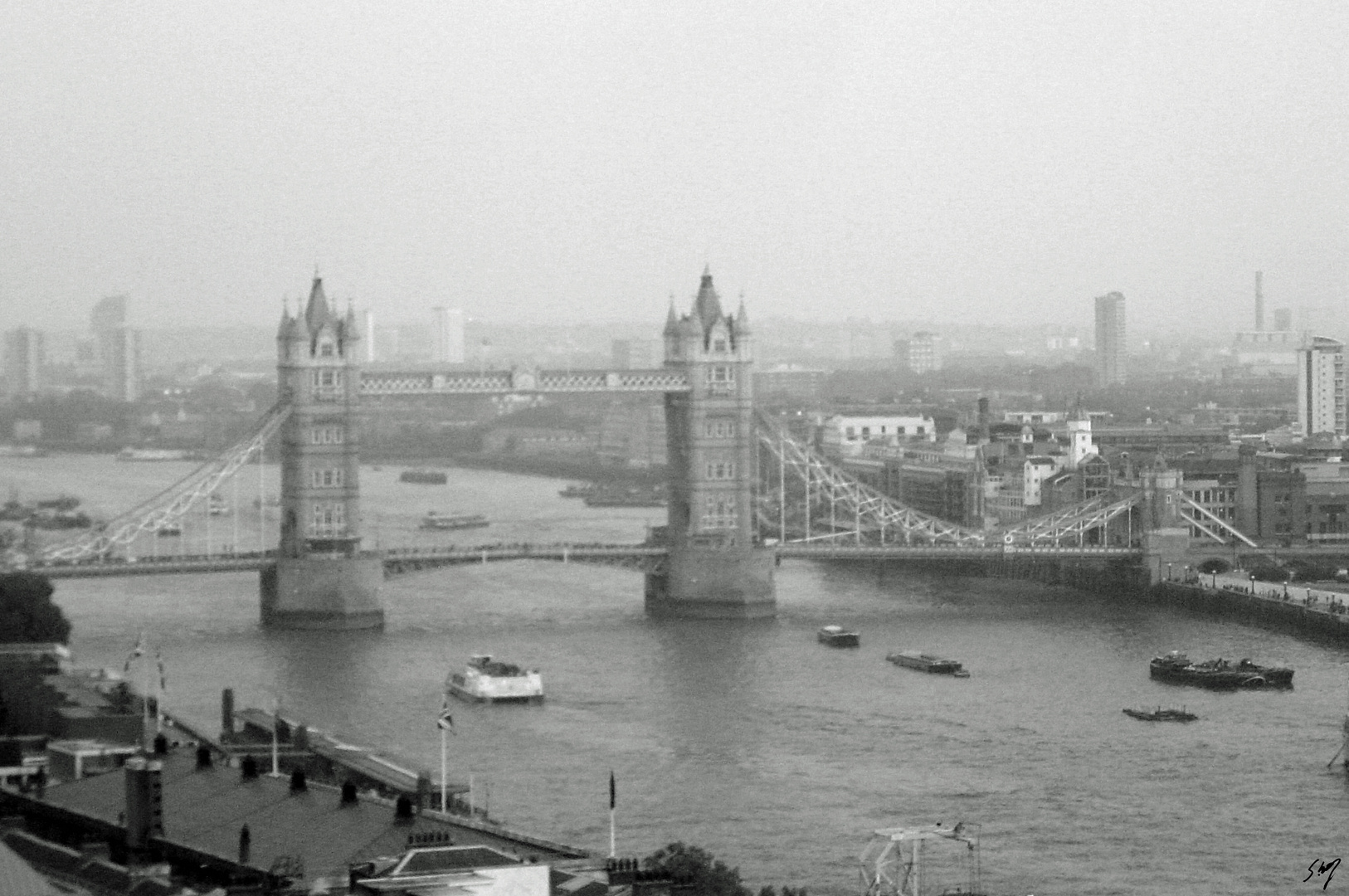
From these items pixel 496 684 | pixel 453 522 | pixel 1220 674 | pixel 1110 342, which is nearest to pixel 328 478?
pixel 496 684

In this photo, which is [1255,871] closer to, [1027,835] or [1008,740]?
[1027,835]

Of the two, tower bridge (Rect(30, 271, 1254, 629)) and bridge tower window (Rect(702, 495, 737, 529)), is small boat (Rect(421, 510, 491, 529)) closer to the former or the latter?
tower bridge (Rect(30, 271, 1254, 629))

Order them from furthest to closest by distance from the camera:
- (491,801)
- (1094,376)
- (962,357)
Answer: (962,357) → (1094,376) → (491,801)

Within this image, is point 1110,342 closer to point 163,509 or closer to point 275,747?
point 163,509

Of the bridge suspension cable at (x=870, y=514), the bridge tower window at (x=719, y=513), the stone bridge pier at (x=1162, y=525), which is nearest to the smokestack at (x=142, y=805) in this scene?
the bridge tower window at (x=719, y=513)

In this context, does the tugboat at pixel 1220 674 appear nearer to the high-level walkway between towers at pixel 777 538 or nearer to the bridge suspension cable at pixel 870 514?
the high-level walkway between towers at pixel 777 538

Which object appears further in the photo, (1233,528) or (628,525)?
(628,525)

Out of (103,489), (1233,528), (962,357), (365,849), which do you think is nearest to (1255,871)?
(365,849)

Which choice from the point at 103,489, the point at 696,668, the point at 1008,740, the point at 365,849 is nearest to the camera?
the point at 365,849
